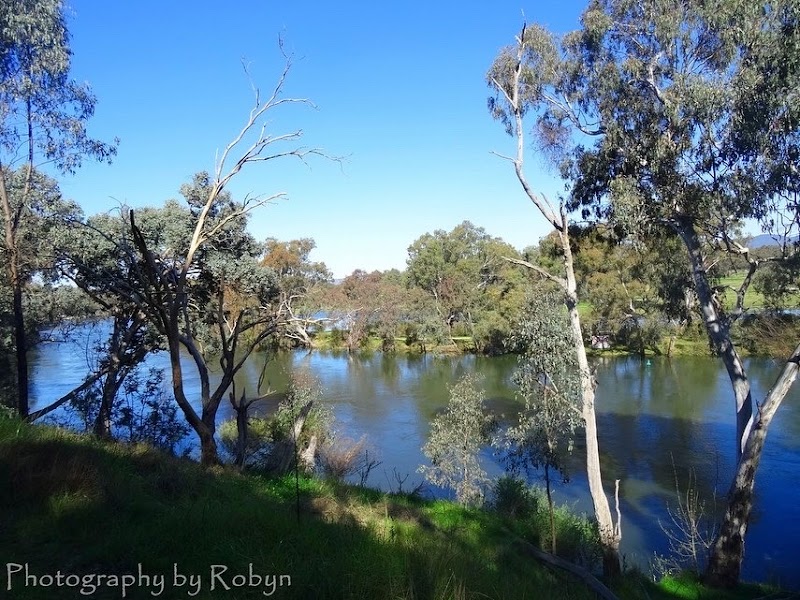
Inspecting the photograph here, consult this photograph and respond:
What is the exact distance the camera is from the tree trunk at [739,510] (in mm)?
8070

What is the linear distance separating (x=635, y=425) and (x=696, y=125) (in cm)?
1366

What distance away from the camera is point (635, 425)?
19812mm

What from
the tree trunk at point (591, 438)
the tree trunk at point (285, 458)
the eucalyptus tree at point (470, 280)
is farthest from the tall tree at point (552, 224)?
the eucalyptus tree at point (470, 280)

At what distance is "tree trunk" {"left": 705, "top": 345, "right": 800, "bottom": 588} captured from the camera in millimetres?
8070

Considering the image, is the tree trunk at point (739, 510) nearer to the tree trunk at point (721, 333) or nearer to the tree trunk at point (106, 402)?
the tree trunk at point (721, 333)

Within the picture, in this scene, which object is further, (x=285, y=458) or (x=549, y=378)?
(x=549, y=378)

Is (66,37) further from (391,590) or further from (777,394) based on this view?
(777,394)

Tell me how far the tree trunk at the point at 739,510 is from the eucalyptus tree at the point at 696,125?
0.02 metres

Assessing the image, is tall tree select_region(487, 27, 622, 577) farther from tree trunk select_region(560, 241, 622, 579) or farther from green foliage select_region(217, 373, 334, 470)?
green foliage select_region(217, 373, 334, 470)

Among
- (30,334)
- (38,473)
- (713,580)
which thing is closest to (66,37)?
Result: (30,334)

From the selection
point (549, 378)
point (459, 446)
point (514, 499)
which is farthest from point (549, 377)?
point (459, 446)

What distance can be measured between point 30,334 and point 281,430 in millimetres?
6189

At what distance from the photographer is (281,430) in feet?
48.3

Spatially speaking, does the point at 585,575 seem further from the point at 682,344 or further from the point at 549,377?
the point at 682,344
